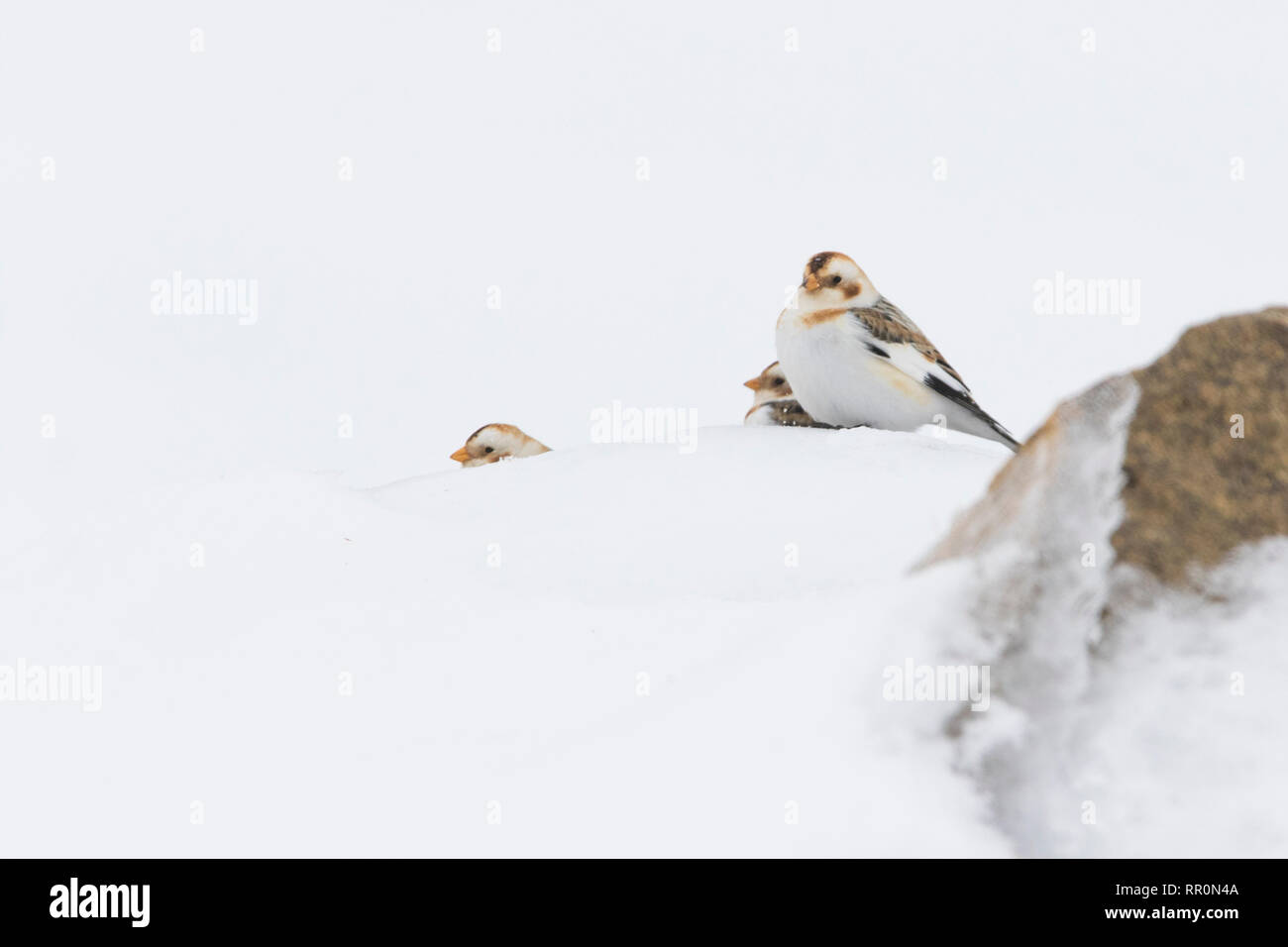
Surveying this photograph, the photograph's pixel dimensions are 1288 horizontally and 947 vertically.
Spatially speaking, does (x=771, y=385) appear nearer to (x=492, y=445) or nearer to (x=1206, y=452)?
(x=492, y=445)

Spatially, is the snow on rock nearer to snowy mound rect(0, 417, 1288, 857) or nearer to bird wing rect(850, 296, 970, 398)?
snowy mound rect(0, 417, 1288, 857)

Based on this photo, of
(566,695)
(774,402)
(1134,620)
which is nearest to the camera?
(1134,620)

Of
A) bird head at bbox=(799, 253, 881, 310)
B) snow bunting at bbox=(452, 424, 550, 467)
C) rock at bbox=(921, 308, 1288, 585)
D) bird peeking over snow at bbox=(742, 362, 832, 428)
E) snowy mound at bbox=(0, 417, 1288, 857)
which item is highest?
bird head at bbox=(799, 253, 881, 310)

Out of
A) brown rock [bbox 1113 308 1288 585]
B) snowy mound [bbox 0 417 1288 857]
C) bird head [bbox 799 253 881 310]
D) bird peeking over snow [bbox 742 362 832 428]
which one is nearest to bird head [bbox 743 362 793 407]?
bird peeking over snow [bbox 742 362 832 428]

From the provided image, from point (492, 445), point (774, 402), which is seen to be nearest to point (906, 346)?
point (774, 402)

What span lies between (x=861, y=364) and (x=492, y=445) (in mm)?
2378

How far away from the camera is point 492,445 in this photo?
725 cm

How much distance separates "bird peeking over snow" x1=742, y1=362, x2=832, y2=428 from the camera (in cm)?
679

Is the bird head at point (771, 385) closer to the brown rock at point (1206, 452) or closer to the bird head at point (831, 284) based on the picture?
the bird head at point (831, 284)

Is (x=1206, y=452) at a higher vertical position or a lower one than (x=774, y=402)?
lower

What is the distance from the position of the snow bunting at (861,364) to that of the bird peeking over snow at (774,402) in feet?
1.78

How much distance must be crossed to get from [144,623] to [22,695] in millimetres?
379

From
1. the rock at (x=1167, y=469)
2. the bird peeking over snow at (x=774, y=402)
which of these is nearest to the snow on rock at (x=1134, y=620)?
the rock at (x=1167, y=469)

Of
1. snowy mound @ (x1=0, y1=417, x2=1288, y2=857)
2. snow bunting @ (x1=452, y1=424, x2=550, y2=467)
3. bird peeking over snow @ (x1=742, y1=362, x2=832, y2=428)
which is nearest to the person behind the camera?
snowy mound @ (x1=0, y1=417, x2=1288, y2=857)
